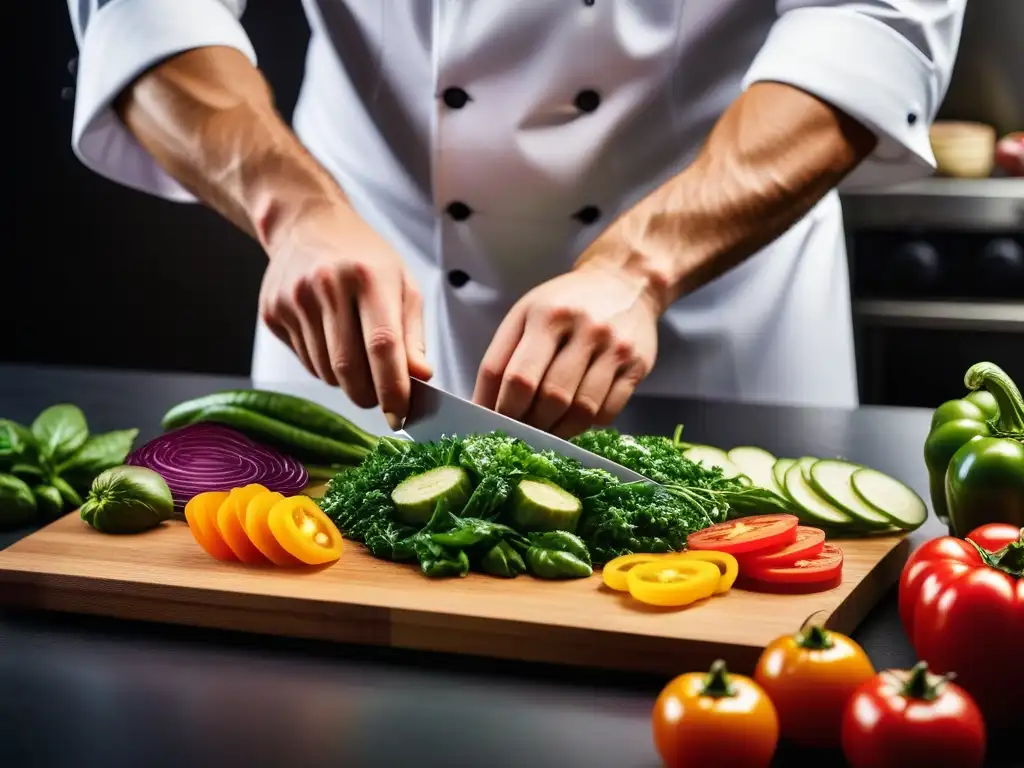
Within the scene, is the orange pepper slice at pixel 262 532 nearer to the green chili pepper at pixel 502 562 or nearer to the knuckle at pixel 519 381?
the green chili pepper at pixel 502 562

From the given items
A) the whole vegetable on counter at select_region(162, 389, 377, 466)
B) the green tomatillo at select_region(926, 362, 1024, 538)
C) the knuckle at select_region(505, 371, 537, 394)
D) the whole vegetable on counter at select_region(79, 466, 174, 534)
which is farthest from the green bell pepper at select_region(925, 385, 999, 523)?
the whole vegetable on counter at select_region(79, 466, 174, 534)

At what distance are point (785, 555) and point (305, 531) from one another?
1.62 ft

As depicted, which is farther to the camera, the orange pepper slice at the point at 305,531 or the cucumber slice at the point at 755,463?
the cucumber slice at the point at 755,463

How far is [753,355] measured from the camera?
2.25 meters

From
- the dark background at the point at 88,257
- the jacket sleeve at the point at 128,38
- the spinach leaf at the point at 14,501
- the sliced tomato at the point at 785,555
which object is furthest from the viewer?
the dark background at the point at 88,257

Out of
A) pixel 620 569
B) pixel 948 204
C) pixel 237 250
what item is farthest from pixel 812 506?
pixel 237 250

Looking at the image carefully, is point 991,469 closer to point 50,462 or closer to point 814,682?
point 814,682

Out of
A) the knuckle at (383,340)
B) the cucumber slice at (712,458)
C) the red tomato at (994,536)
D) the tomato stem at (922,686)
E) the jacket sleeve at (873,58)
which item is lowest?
the cucumber slice at (712,458)

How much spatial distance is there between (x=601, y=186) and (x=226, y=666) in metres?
1.08

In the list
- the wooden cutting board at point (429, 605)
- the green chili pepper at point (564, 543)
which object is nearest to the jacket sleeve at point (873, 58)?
the wooden cutting board at point (429, 605)

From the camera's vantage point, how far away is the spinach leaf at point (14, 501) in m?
1.69

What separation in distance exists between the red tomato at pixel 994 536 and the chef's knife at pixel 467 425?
37 cm

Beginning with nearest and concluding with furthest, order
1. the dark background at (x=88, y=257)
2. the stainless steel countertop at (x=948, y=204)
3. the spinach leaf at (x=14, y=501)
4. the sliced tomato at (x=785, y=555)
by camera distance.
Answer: the sliced tomato at (x=785, y=555)
the spinach leaf at (x=14, y=501)
the stainless steel countertop at (x=948, y=204)
the dark background at (x=88, y=257)

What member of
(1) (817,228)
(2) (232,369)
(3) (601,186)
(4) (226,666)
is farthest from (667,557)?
(2) (232,369)
